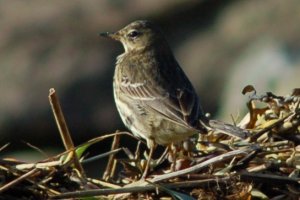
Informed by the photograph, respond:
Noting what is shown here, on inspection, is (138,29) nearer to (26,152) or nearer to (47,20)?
(26,152)

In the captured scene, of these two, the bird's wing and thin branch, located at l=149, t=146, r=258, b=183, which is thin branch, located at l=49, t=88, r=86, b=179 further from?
the bird's wing

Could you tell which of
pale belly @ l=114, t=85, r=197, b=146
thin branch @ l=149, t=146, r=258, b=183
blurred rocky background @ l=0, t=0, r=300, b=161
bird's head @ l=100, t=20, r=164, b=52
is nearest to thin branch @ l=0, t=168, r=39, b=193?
thin branch @ l=149, t=146, r=258, b=183

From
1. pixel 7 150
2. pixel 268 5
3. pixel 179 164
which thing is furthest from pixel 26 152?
pixel 179 164

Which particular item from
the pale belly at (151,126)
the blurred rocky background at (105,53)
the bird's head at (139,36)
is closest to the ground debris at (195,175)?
the pale belly at (151,126)

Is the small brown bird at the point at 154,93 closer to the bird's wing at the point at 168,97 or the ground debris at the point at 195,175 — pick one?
the bird's wing at the point at 168,97

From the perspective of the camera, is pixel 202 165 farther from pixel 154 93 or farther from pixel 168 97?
pixel 154 93

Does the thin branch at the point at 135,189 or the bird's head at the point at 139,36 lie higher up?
the bird's head at the point at 139,36

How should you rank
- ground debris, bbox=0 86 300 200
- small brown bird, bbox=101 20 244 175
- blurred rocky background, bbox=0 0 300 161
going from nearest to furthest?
1. ground debris, bbox=0 86 300 200
2. small brown bird, bbox=101 20 244 175
3. blurred rocky background, bbox=0 0 300 161
